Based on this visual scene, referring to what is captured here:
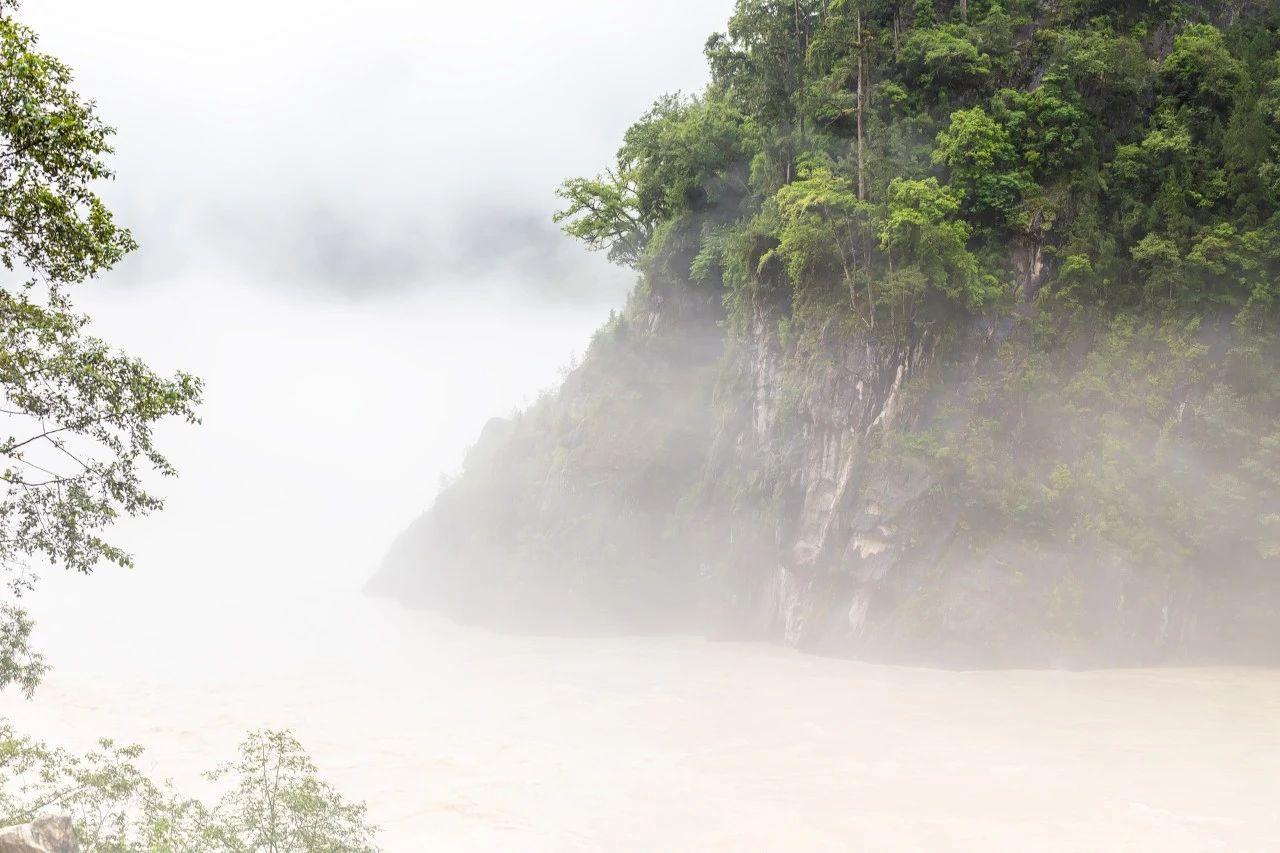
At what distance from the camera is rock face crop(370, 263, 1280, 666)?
102ft

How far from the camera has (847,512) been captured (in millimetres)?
35750

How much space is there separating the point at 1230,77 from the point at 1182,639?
907 inches

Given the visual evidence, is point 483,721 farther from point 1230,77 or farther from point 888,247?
point 1230,77

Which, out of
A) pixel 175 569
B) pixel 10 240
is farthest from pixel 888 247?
pixel 175 569

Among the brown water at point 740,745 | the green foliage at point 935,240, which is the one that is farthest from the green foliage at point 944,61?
the brown water at point 740,745

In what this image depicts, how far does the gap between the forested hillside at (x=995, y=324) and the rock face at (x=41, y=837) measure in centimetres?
2959

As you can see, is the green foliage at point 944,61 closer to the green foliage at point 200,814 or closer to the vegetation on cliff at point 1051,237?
the vegetation on cliff at point 1051,237

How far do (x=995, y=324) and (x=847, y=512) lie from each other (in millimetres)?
10242

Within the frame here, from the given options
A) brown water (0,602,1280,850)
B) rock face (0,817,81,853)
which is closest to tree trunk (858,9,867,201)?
brown water (0,602,1280,850)

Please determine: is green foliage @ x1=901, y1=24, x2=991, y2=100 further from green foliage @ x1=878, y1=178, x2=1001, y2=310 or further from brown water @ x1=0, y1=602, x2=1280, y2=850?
brown water @ x1=0, y1=602, x2=1280, y2=850

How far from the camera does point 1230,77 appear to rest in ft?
110

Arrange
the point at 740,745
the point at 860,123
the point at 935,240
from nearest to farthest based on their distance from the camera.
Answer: the point at 740,745 < the point at 935,240 < the point at 860,123

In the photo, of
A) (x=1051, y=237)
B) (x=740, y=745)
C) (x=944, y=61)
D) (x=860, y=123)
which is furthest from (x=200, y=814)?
(x=944, y=61)

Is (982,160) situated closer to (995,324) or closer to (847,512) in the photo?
(995,324)
